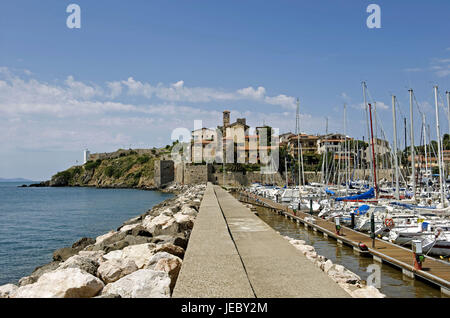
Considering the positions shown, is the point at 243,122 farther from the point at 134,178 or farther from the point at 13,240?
the point at 13,240

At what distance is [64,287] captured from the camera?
5.20 metres

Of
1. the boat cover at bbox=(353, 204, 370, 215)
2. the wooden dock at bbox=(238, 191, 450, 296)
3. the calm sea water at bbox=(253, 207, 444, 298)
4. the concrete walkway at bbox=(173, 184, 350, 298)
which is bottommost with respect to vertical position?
the calm sea water at bbox=(253, 207, 444, 298)

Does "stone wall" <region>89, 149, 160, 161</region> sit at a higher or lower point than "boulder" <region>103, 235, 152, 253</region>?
higher

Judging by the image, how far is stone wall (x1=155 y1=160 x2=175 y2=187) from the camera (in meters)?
87.0

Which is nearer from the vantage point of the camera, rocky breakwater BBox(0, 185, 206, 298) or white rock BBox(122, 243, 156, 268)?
rocky breakwater BBox(0, 185, 206, 298)

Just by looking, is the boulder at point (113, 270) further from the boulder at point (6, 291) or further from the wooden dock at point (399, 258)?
the wooden dock at point (399, 258)

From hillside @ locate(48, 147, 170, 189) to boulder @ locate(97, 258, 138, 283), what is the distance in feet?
300

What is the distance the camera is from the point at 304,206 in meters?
28.9

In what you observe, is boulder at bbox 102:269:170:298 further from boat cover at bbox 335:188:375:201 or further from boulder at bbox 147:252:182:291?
boat cover at bbox 335:188:375:201

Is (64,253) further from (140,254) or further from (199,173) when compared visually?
(199,173)

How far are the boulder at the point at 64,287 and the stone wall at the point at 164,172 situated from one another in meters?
82.0

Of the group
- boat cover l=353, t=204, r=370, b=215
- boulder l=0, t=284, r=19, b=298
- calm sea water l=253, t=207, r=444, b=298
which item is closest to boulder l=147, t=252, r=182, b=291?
boulder l=0, t=284, r=19, b=298

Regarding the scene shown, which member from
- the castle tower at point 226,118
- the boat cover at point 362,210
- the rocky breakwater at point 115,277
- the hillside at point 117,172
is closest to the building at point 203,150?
the castle tower at point 226,118

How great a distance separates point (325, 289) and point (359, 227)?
47.8ft
